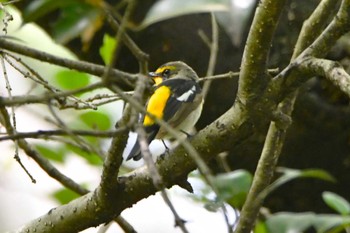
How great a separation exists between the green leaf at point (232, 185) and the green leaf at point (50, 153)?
5.70 feet

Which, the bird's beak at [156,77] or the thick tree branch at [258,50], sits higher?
the bird's beak at [156,77]

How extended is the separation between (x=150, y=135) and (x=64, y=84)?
0.38 m

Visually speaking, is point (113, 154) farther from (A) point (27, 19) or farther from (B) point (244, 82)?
(A) point (27, 19)

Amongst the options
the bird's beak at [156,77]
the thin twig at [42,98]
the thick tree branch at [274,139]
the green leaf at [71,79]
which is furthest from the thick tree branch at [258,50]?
the bird's beak at [156,77]

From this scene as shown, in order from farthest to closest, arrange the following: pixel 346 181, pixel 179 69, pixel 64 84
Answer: pixel 179 69, pixel 346 181, pixel 64 84

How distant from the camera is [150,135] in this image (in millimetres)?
2859

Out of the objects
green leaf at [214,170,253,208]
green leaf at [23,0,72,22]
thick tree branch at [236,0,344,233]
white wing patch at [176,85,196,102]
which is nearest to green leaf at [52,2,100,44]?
green leaf at [23,0,72,22]

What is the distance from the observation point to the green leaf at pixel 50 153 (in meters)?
2.92

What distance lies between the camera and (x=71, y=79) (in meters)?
2.77

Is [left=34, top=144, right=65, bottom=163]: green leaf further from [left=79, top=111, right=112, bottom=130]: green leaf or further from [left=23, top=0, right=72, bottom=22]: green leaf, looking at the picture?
[left=23, top=0, right=72, bottom=22]: green leaf

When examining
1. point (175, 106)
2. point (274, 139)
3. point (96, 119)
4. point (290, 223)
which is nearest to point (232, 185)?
point (290, 223)

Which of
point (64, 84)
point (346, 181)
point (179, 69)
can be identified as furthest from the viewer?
point (179, 69)

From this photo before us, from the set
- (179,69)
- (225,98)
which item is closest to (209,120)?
(225,98)

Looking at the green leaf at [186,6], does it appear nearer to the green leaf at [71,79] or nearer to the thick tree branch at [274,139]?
the thick tree branch at [274,139]
